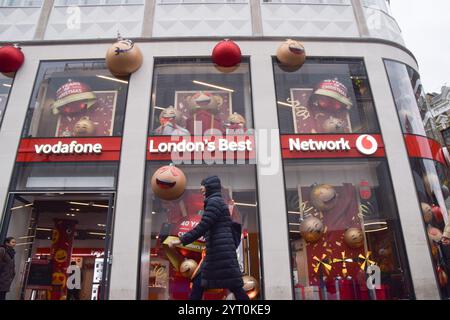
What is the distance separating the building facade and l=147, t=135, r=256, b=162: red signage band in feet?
0.16

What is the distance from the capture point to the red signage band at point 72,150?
8867 millimetres

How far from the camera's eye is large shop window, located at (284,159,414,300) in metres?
7.98

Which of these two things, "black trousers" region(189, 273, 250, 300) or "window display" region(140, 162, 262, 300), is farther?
Result: "window display" region(140, 162, 262, 300)

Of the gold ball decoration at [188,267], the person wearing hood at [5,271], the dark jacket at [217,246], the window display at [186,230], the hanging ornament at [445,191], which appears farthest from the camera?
the hanging ornament at [445,191]

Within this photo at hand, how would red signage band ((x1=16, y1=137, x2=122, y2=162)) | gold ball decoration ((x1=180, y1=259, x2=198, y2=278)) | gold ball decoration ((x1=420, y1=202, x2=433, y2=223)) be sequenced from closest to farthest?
1. gold ball decoration ((x1=180, y1=259, x2=198, y2=278))
2. gold ball decoration ((x1=420, y1=202, x2=433, y2=223))
3. red signage band ((x1=16, y1=137, x2=122, y2=162))

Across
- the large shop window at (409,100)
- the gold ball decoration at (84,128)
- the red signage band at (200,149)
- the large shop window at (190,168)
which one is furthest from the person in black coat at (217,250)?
the large shop window at (409,100)

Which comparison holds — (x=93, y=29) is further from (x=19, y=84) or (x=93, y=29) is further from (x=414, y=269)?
(x=414, y=269)

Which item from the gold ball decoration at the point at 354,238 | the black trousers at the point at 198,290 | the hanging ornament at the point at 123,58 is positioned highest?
the hanging ornament at the point at 123,58

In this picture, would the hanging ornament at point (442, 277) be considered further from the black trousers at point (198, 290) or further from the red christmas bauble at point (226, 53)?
the red christmas bauble at point (226, 53)

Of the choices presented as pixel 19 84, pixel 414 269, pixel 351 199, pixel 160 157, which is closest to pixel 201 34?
pixel 160 157

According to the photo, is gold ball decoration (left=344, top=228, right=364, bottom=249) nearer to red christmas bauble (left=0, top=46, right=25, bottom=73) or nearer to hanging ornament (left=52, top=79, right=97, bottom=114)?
hanging ornament (left=52, top=79, right=97, bottom=114)

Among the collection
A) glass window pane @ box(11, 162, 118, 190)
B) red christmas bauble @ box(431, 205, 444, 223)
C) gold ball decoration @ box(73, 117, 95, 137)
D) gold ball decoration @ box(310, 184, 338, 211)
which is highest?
gold ball decoration @ box(73, 117, 95, 137)

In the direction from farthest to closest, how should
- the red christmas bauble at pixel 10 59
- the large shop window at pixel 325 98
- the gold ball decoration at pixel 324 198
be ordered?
the red christmas bauble at pixel 10 59, the large shop window at pixel 325 98, the gold ball decoration at pixel 324 198

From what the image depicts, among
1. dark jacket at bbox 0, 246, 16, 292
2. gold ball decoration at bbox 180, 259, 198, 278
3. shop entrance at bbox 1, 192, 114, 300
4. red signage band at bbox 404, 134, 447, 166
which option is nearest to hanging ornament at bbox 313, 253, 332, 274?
gold ball decoration at bbox 180, 259, 198, 278
